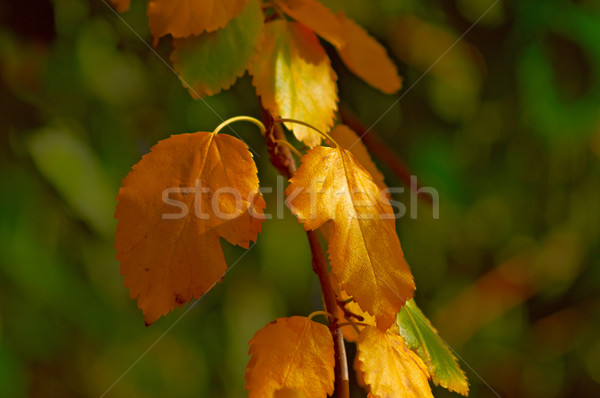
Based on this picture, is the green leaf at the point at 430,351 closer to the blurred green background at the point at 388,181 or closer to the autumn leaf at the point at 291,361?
the autumn leaf at the point at 291,361

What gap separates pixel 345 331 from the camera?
0.44 m

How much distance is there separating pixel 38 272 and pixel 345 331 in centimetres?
45

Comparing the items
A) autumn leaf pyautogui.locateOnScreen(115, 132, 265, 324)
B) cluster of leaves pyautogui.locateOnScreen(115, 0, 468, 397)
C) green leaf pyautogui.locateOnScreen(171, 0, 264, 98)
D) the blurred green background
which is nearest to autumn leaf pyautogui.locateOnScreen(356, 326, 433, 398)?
cluster of leaves pyautogui.locateOnScreen(115, 0, 468, 397)

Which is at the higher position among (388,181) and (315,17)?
(315,17)

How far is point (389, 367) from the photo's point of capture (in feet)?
1.09

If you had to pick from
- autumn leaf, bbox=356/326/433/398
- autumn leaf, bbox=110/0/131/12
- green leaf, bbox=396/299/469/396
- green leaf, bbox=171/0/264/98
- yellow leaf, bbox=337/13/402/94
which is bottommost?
autumn leaf, bbox=356/326/433/398

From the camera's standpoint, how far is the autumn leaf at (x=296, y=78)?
0.40m

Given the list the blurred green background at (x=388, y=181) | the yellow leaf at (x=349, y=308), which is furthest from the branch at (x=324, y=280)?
the blurred green background at (x=388, y=181)

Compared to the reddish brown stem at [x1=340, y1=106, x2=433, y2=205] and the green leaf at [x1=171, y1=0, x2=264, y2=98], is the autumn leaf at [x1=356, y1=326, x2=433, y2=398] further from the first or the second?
the reddish brown stem at [x1=340, y1=106, x2=433, y2=205]

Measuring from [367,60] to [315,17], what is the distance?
0.37ft

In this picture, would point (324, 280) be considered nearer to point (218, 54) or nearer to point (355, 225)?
point (355, 225)

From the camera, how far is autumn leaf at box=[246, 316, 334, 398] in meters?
0.32

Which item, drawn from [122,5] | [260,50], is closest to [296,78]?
[260,50]

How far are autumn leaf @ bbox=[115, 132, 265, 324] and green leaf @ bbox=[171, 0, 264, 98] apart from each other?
66 mm
